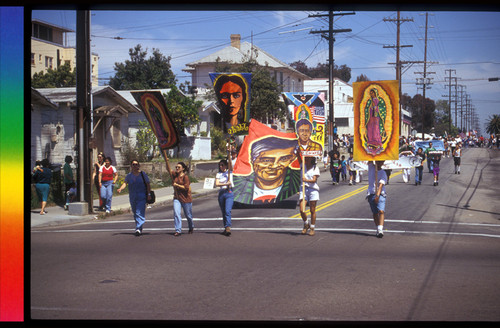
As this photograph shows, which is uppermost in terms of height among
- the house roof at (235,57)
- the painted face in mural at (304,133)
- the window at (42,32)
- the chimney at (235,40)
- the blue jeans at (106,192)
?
the window at (42,32)

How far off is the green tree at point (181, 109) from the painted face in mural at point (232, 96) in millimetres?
22381

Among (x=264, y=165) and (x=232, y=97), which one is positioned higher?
(x=232, y=97)

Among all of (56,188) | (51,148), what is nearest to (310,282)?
(56,188)

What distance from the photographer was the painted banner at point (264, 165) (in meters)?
17.0

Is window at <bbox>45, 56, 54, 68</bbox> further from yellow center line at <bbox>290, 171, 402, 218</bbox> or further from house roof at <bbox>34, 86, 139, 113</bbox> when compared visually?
yellow center line at <bbox>290, 171, 402, 218</bbox>

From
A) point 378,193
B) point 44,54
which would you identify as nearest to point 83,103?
point 378,193

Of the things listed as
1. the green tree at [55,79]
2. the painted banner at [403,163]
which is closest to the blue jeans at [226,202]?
the painted banner at [403,163]

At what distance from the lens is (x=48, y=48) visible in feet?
233

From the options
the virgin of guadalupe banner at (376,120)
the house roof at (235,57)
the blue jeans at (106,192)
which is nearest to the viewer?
the virgin of guadalupe banner at (376,120)

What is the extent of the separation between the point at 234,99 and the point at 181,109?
22596 millimetres

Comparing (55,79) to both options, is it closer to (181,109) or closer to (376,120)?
(181,109)

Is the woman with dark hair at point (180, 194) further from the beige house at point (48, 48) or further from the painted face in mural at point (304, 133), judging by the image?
the beige house at point (48, 48)

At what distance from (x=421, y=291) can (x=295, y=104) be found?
35.9ft

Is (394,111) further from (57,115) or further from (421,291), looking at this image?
(57,115)
